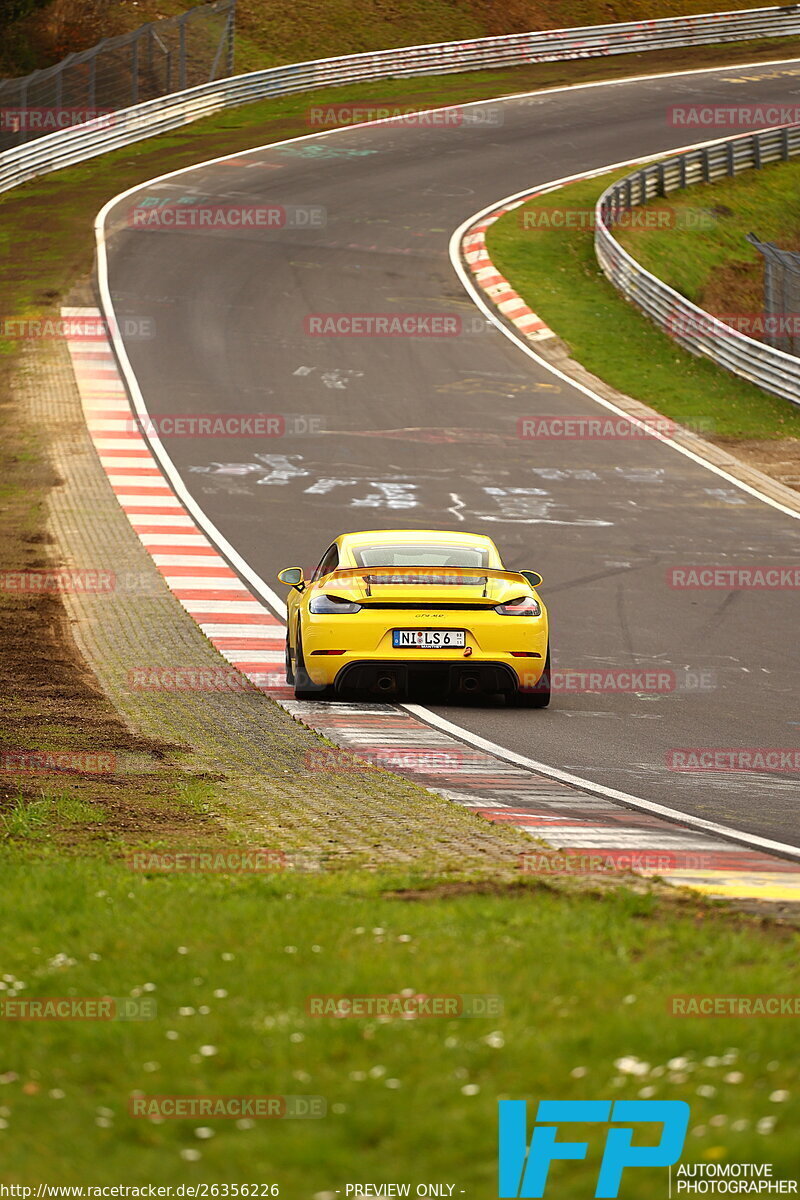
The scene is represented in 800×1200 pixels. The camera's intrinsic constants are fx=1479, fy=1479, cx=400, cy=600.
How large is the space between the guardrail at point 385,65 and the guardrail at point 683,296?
14.3 metres

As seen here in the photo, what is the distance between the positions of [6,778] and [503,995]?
469 cm

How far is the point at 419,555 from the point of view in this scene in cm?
1305

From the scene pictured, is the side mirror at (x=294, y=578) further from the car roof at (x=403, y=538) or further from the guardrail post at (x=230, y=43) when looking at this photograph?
the guardrail post at (x=230, y=43)

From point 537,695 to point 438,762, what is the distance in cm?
236

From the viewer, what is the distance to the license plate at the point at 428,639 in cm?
1191

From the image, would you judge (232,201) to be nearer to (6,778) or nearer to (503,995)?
(6,778)

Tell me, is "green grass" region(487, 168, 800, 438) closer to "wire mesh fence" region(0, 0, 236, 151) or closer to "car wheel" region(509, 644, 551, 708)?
"wire mesh fence" region(0, 0, 236, 151)

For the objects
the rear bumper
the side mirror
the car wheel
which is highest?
the side mirror

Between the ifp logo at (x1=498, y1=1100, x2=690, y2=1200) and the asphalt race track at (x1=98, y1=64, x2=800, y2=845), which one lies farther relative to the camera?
the asphalt race track at (x1=98, y1=64, x2=800, y2=845)

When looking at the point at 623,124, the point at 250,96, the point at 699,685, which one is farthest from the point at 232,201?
the point at 699,685

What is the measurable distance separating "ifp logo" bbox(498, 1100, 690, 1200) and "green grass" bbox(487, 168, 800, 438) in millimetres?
23795

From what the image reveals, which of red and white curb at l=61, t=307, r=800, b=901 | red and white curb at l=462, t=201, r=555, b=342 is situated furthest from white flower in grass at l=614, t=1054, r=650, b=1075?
red and white curb at l=462, t=201, r=555, b=342

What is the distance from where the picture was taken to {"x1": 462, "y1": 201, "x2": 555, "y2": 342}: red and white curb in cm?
3219

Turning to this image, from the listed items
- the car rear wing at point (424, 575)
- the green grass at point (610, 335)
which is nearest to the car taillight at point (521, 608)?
the car rear wing at point (424, 575)
